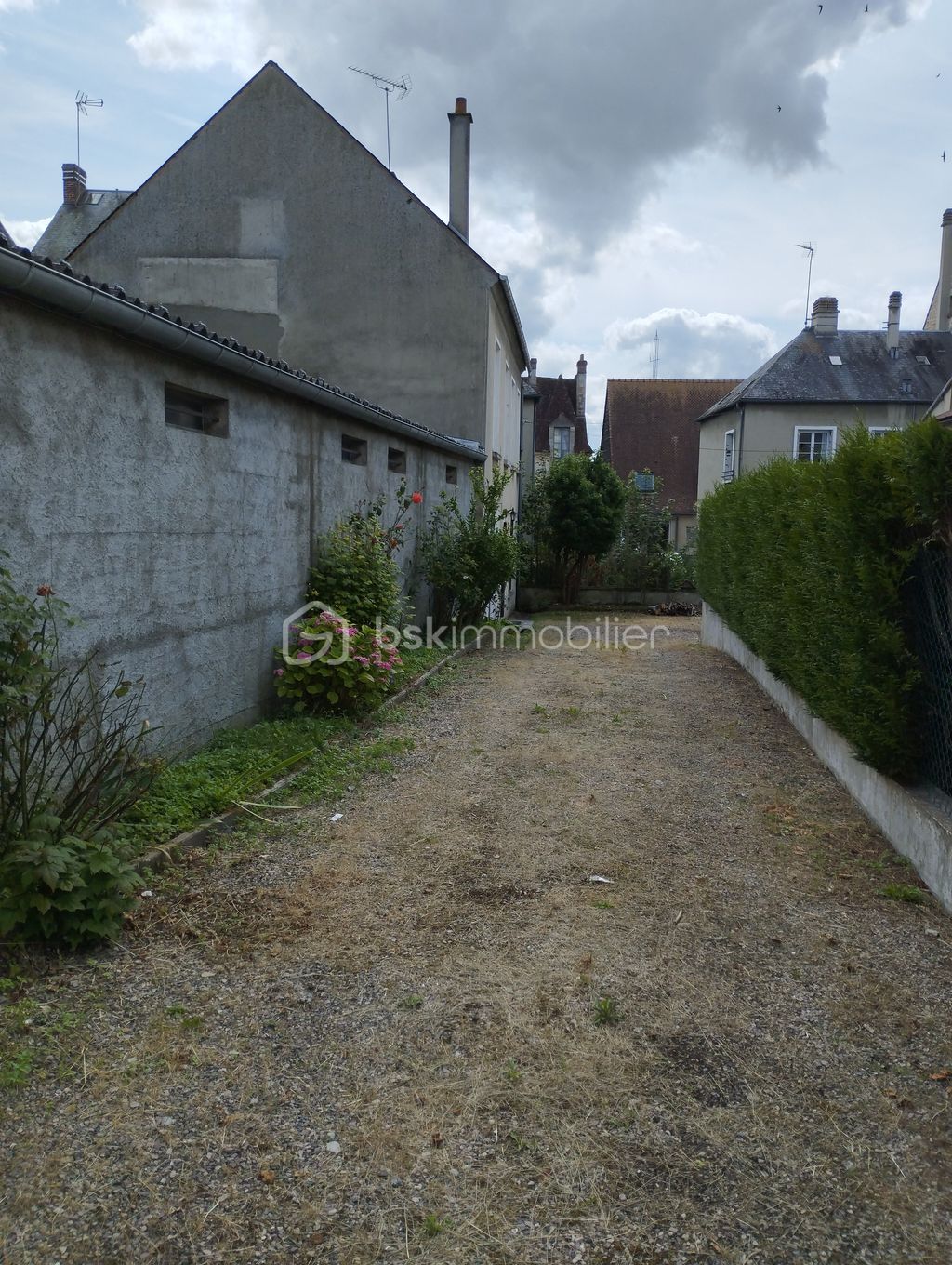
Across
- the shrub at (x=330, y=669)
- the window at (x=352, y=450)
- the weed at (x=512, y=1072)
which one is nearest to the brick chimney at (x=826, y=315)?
the window at (x=352, y=450)

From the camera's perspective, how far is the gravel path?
89.2 inches

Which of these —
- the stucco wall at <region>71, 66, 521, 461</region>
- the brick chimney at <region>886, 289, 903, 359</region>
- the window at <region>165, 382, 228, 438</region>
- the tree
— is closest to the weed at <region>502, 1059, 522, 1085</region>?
the window at <region>165, 382, 228, 438</region>

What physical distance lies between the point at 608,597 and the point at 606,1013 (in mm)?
18728

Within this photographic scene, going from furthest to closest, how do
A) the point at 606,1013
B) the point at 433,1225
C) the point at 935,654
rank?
the point at 935,654 → the point at 606,1013 → the point at 433,1225

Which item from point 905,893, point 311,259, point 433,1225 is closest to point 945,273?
point 311,259

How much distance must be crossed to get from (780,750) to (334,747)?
11.4 feet

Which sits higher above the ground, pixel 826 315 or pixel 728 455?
pixel 826 315

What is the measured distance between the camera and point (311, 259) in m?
14.8

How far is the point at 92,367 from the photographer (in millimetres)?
4770

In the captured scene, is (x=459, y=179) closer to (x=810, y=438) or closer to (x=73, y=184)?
(x=73, y=184)

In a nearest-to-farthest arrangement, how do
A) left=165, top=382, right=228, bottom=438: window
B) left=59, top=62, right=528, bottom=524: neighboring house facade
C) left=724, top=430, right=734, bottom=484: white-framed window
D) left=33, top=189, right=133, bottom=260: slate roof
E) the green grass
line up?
the green grass → left=165, top=382, right=228, bottom=438: window → left=59, top=62, right=528, bottom=524: neighboring house facade → left=33, top=189, right=133, bottom=260: slate roof → left=724, top=430, right=734, bottom=484: white-framed window

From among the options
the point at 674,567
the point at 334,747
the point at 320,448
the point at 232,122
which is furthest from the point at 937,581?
the point at 674,567

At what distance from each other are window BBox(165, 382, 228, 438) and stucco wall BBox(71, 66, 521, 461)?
9064mm

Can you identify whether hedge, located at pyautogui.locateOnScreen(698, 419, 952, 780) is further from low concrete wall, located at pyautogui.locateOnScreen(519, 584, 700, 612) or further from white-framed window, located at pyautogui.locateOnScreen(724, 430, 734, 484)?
white-framed window, located at pyautogui.locateOnScreen(724, 430, 734, 484)
